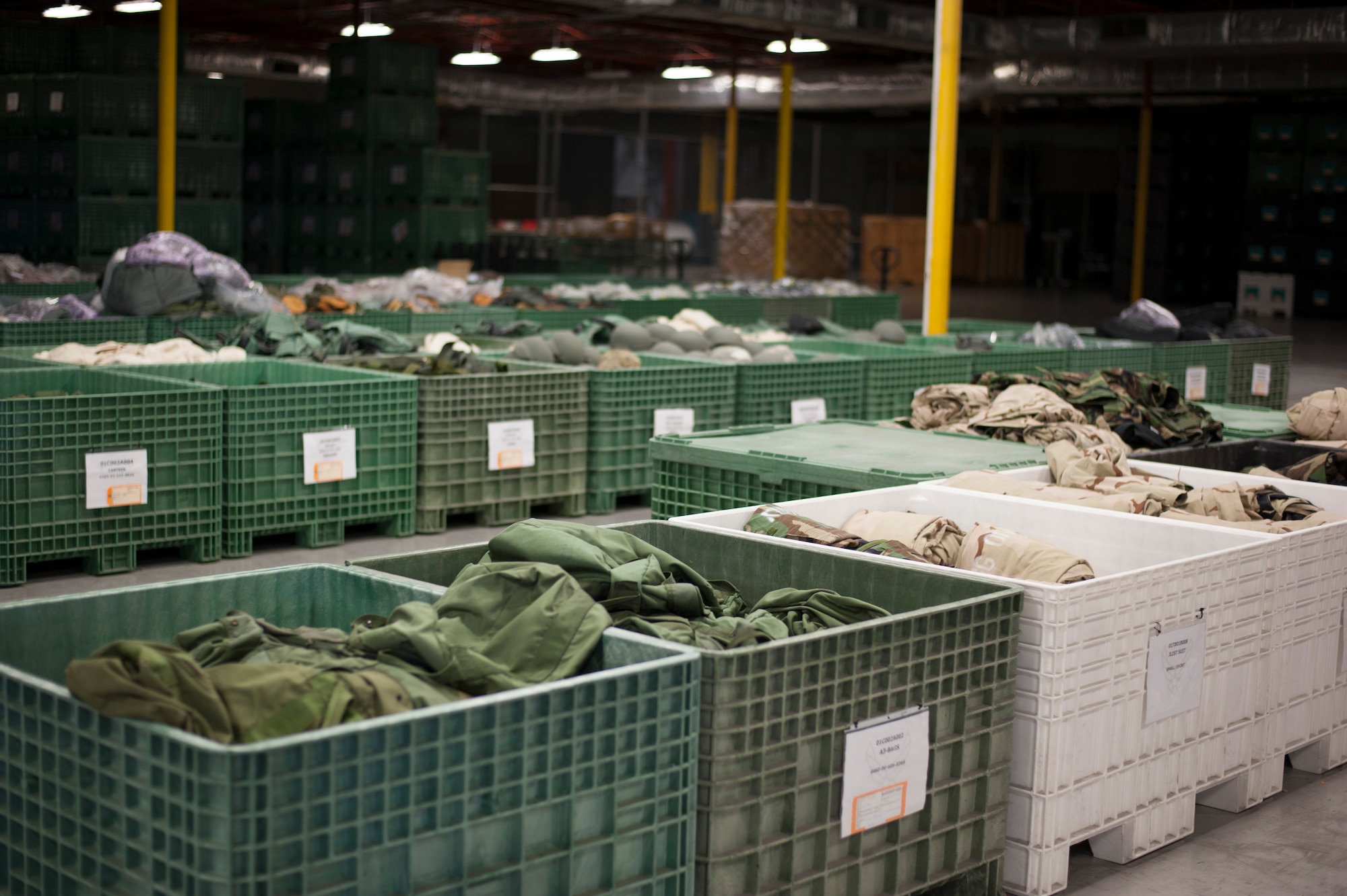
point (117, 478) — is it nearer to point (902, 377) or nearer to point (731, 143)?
point (902, 377)

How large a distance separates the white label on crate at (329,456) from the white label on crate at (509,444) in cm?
75

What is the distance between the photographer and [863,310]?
15.0 m

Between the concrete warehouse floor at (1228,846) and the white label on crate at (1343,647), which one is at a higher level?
the white label on crate at (1343,647)

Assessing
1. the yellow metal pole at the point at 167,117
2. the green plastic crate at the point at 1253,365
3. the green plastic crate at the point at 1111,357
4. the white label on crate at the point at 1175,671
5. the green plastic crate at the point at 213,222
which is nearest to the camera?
the white label on crate at the point at 1175,671

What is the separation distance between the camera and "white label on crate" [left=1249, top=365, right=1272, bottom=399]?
428 inches

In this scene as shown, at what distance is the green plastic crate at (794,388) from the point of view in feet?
26.8

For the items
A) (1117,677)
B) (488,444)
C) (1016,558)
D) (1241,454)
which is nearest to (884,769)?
(1117,677)

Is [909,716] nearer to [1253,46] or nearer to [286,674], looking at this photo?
[286,674]

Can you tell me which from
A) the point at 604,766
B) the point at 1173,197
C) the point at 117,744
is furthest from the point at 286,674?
the point at 1173,197

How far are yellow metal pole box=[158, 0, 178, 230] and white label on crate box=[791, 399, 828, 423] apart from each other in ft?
20.0

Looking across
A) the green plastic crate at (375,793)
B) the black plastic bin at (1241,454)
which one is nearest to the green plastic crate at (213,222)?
the black plastic bin at (1241,454)

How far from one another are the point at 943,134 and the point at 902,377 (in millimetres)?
2688

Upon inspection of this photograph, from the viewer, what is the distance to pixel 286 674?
2283 mm

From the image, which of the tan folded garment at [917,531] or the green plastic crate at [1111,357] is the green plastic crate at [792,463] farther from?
the green plastic crate at [1111,357]
